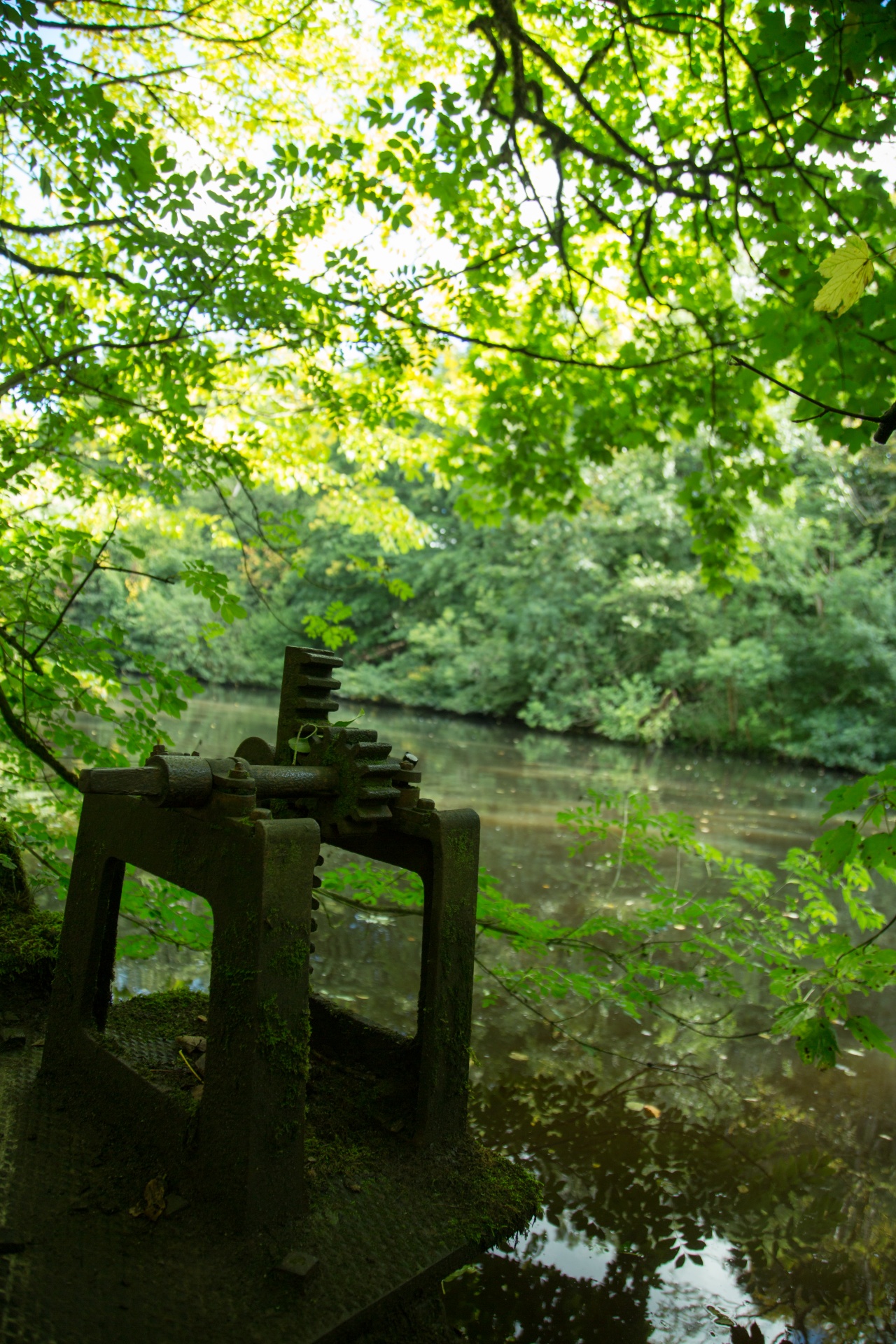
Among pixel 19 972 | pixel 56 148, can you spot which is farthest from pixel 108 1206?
pixel 56 148

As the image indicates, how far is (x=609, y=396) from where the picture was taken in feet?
19.0

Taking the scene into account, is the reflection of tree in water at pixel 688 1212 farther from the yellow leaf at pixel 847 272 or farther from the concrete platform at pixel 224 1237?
the yellow leaf at pixel 847 272

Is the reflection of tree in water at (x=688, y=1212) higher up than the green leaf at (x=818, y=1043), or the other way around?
the green leaf at (x=818, y=1043)

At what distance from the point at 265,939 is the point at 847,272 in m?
1.25

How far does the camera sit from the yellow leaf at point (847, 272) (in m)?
1.21

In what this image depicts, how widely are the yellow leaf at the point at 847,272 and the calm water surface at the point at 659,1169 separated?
2.53 meters

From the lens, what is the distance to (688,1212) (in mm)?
3154

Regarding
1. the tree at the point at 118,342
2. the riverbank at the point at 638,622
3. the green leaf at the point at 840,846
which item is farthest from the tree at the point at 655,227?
the riverbank at the point at 638,622

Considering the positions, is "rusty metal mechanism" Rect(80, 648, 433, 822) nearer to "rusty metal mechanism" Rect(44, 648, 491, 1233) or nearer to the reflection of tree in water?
"rusty metal mechanism" Rect(44, 648, 491, 1233)

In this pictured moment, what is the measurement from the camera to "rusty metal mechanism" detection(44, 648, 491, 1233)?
4.16 ft

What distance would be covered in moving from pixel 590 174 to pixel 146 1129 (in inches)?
228

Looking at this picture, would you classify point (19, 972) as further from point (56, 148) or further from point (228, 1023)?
point (56, 148)

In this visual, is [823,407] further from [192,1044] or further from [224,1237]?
[192,1044]

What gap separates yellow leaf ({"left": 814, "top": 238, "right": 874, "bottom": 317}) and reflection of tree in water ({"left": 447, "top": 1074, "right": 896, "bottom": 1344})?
2.61 metres
